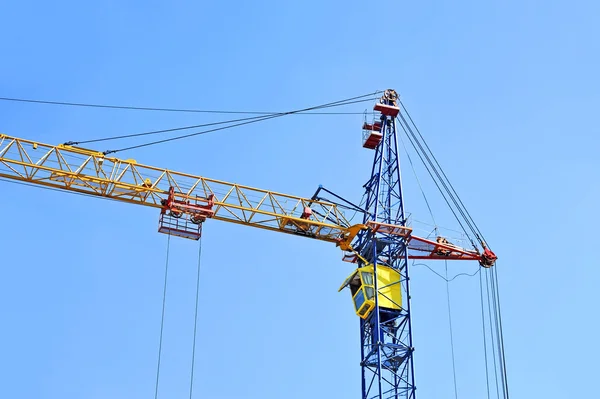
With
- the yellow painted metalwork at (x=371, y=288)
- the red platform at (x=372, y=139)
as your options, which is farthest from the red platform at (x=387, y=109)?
the yellow painted metalwork at (x=371, y=288)

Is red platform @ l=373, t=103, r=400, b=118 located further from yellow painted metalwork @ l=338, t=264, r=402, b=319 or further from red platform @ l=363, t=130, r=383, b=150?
yellow painted metalwork @ l=338, t=264, r=402, b=319

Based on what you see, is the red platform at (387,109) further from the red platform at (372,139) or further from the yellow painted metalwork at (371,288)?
the yellow painted metalwork at (371,288)

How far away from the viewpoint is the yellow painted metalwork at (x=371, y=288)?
59438 mm

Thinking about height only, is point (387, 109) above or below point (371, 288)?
above

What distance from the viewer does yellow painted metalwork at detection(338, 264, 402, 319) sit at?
59.4 m

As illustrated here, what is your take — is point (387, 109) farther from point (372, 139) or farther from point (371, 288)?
point (371, 288)

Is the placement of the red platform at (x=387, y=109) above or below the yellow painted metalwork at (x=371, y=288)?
above

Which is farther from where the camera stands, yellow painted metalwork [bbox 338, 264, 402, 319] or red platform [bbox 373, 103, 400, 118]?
red platform [bbox 373, 103, 400, 118]

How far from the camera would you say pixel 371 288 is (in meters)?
59.7

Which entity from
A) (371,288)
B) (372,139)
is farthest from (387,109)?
(371,288)

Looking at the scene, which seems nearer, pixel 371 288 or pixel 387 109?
pixel 371 288

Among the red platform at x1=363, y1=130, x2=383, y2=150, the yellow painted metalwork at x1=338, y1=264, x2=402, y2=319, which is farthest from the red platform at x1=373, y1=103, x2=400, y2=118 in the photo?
the yellow painted metalwork at x1=338, y1=264, x2=402, y2=319

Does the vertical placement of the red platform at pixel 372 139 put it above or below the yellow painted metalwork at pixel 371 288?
above

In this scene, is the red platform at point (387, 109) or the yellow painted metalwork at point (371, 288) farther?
the red platform at point (387, 109)
